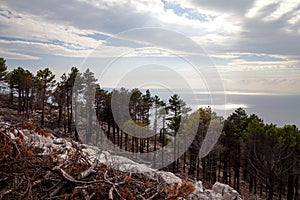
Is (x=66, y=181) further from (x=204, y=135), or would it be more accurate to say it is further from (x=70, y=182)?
(x=204, y=135)

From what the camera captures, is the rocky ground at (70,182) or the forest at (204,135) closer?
the rocky ground at (70,182)

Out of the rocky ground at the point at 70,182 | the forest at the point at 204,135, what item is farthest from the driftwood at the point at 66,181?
the forest at the point at 204,135

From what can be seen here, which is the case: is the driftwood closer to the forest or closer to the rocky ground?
the rocky ground

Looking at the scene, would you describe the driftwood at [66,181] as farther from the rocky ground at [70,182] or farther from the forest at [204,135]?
the forest at [204,135]

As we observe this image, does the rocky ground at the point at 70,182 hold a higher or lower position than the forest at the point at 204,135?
higher

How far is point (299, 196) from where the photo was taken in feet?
90.8

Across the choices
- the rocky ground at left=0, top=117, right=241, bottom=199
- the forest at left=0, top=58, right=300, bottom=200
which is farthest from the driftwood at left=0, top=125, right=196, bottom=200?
the forest at left=0, top=58, right=300, bottom=200

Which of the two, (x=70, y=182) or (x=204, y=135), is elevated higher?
(x=70, y=182)

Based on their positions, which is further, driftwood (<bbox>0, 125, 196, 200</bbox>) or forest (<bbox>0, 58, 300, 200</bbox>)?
forest (<bbox>0, 58, 300, 200</bbox>)

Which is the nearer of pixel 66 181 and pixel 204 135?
pixel 66 181

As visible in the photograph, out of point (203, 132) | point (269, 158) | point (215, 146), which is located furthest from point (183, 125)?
point (269, 158)

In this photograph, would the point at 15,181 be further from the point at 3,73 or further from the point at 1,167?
the point at 3,73

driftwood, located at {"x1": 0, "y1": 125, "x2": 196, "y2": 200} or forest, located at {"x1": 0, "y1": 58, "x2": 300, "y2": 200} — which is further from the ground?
driftwood, located at {"x1": 0, "y1": 125, "x2": 196, "y2": 200}

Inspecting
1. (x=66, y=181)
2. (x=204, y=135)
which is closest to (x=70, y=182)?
(x=66, y=181)
